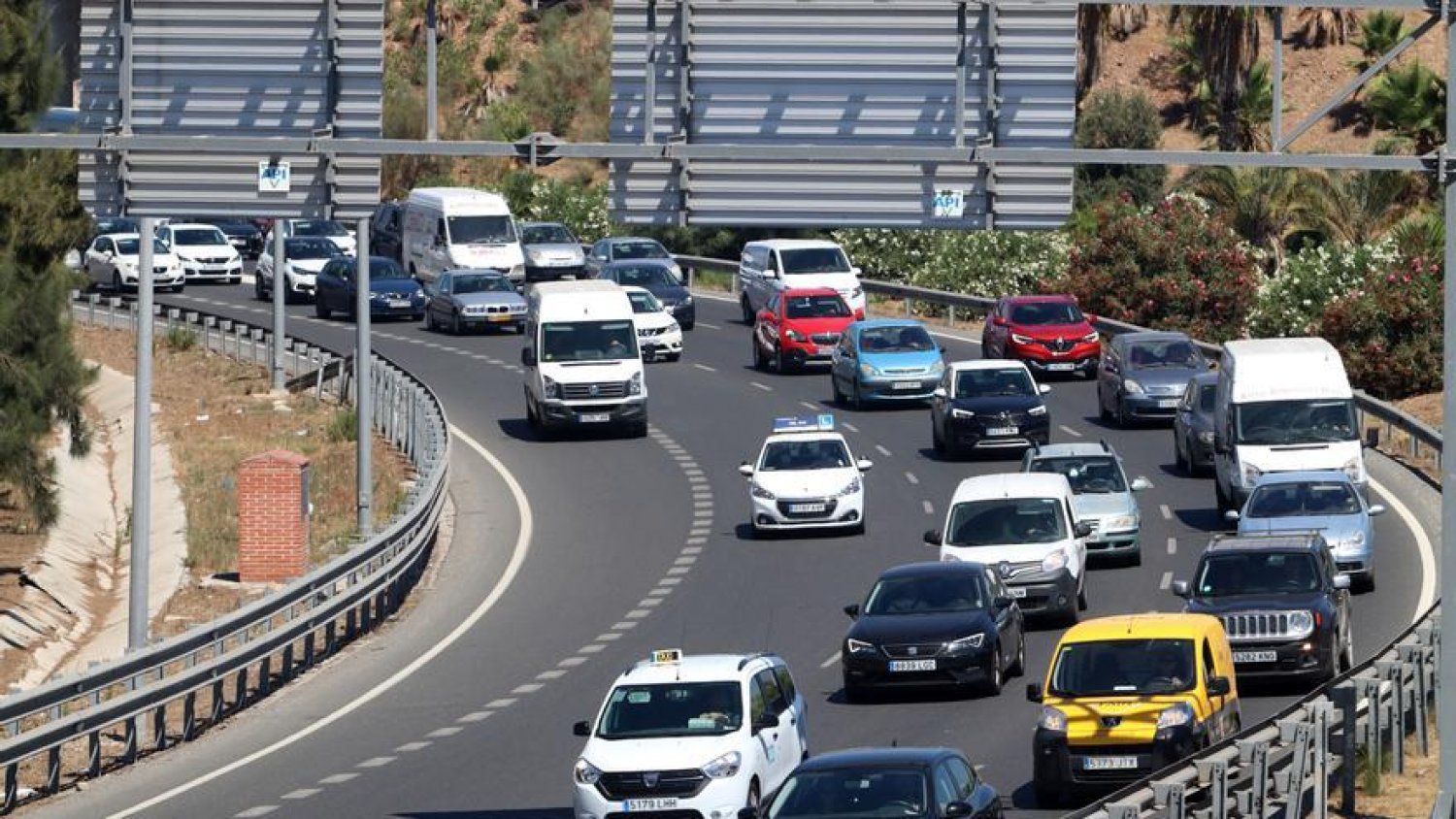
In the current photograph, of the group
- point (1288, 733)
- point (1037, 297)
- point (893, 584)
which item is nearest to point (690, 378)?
point (1037, 297)

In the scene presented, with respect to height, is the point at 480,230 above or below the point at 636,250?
above

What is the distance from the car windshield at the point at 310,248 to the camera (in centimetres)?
7539

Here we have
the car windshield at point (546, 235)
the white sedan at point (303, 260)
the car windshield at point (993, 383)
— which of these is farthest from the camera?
the white sedan at point (303, 260)

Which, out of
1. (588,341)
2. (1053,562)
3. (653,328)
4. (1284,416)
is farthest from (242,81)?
(653,328)

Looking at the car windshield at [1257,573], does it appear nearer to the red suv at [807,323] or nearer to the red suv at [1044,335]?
the red suv at [1044,335]

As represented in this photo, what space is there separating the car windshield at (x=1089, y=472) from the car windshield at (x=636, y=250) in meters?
32.8

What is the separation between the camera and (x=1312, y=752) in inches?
902

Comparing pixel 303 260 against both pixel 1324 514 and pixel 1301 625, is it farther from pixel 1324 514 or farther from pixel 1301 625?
pixel 1301 625

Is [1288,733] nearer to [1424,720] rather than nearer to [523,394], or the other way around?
[1424,720]

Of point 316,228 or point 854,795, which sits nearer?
point 854,795

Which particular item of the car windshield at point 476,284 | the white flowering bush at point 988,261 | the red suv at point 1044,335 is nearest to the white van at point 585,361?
the red suv at point 1044,335

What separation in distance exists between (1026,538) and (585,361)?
684 inches

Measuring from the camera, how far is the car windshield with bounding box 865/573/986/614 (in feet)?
100

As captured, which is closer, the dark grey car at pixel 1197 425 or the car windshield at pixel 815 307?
the dark grey car at pixel 1197 425
